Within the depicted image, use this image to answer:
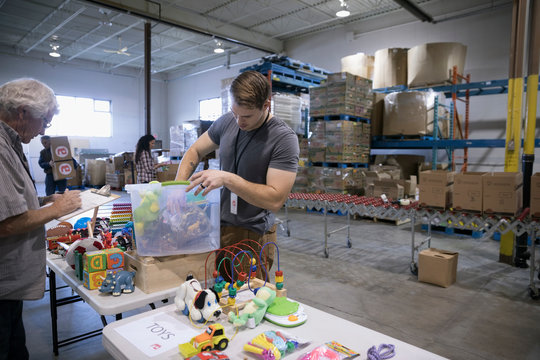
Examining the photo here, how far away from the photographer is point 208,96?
629 inches

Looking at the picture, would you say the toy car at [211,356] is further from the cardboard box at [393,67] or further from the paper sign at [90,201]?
the cardboard box at [393,67]

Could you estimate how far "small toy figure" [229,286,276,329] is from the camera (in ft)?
3.80

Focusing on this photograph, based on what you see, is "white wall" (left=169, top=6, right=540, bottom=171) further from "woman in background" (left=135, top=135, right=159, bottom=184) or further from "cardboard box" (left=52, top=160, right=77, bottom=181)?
"cardboard box" (left=52, top=160, right=77, bottom=181)

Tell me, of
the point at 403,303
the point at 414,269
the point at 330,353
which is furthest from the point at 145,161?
the point at 330,353

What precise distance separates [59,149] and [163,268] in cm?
622

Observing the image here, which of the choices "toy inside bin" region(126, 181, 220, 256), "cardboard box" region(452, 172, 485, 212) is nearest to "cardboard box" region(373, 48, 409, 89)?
"cardboard box" region(452, 172, 485, 212)

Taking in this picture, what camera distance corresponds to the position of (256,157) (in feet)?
5.42

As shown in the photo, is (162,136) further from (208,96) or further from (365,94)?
(365,94)

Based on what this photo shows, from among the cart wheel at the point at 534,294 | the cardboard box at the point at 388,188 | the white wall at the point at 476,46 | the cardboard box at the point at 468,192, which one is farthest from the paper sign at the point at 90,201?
the white wall at the point at 476,46

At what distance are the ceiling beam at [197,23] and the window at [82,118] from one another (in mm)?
7450

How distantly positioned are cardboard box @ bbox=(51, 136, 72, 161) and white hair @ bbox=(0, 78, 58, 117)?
5805mm

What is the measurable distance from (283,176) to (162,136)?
18.0 meters

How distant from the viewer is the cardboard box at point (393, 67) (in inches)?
288

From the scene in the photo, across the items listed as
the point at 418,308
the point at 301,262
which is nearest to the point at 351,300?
the point at 418,308
